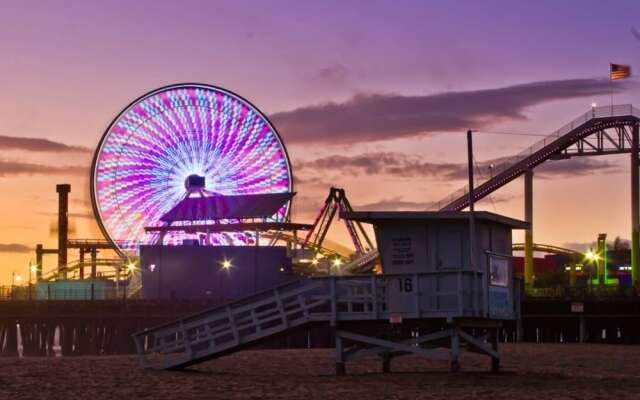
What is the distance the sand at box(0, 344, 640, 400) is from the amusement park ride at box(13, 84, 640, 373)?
49.0 inches

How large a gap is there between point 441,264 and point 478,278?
130 cm

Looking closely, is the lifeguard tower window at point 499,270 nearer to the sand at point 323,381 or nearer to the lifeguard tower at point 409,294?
the lifeguard tower at point 409,294

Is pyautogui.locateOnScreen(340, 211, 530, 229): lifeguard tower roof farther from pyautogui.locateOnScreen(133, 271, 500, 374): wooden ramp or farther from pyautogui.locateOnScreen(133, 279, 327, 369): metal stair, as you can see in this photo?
pyautogui.locateOnScreen(133, 279, 327, 369): metal stair

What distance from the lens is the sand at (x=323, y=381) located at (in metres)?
25.8

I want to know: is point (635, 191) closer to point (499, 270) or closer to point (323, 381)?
point (499, 270)

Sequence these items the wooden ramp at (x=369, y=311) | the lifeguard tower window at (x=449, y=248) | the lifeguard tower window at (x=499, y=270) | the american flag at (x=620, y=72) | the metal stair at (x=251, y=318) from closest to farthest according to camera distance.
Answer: the wooden ramp at (x=369, y=311)
the metal stair at (x=251, y=318)
the lifeguard tower window at (x=449, y=248)
the lifeguard tower window at (x=499, y=270)
the american flag at (x=620, y=72)

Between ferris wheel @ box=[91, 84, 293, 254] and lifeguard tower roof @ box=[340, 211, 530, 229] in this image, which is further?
ferris wheel @ box=[91, 84, 293, 254]

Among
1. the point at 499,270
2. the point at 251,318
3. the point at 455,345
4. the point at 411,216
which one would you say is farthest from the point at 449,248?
the point at 251,318

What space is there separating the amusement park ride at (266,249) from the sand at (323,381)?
1244 millimetres

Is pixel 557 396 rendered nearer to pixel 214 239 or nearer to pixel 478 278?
pixel 478 278

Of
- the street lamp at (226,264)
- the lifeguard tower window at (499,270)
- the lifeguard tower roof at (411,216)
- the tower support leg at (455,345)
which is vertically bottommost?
the tower support leg at (455,345)

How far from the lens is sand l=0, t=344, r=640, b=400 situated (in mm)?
25844

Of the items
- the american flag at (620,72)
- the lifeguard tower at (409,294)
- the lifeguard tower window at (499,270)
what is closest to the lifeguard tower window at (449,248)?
the lifeguard tower at (409,294)

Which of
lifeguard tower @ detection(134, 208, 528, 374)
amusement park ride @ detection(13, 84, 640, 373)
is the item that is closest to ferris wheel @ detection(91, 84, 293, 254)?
amusement park ride @ detection(13, 84, 640, 373)
